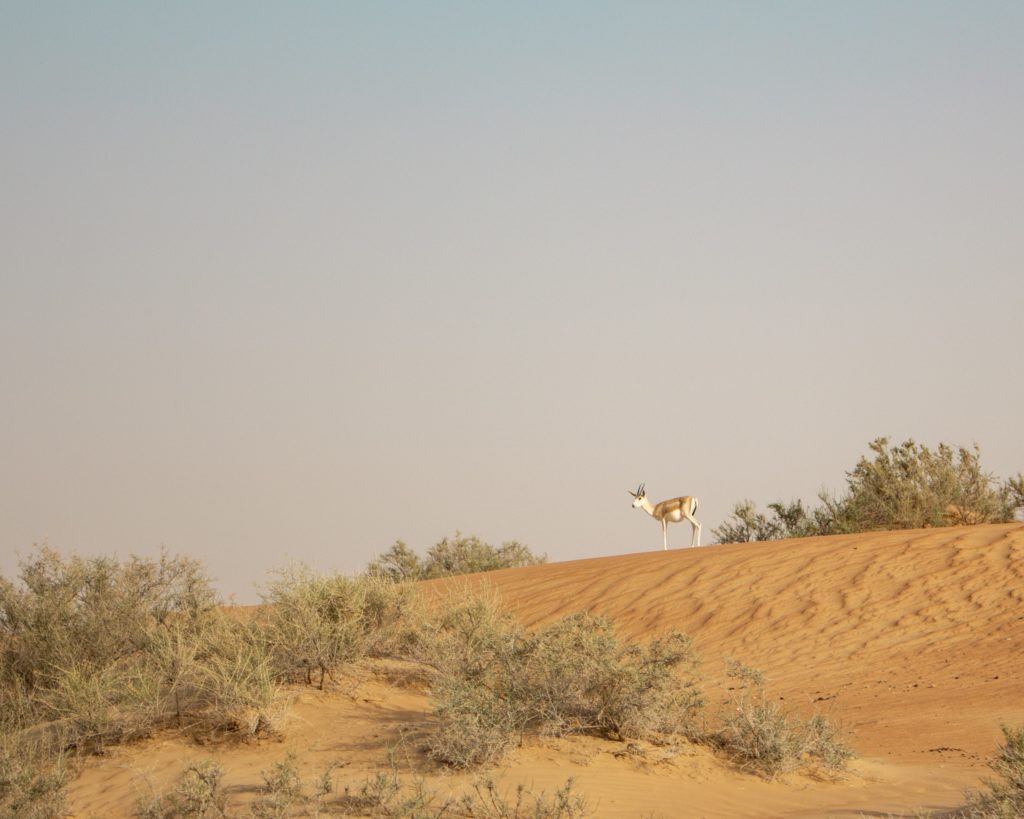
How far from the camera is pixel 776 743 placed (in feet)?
27.3

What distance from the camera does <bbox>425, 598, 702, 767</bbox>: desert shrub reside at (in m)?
8.10

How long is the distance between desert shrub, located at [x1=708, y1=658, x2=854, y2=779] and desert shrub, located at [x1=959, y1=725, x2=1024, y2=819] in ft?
5.55

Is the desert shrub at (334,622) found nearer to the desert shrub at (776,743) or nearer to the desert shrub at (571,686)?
the desert shrub at (571,686)

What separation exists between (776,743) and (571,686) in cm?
161

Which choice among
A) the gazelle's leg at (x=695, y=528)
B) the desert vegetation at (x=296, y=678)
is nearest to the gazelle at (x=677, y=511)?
the gazelle's leg at (x=695, y=528)

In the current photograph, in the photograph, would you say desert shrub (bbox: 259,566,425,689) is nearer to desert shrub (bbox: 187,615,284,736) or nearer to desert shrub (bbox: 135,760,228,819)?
desert shrub (bbox: 187,615,284,736)

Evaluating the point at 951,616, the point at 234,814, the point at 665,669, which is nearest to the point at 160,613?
the point at 234,814

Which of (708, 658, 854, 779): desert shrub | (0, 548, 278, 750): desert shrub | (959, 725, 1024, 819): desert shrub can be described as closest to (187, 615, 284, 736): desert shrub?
(0, 548, 278, 750): desert shrub

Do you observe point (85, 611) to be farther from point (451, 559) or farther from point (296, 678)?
point (451, 559)

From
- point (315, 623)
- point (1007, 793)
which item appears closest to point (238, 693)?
point (315, 623)

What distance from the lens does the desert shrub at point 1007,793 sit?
613 cm

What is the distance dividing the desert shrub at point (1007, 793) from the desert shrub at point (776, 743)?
1.69 metres

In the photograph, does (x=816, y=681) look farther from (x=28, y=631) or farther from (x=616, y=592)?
(x=28, y=631)

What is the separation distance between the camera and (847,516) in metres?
23.3
